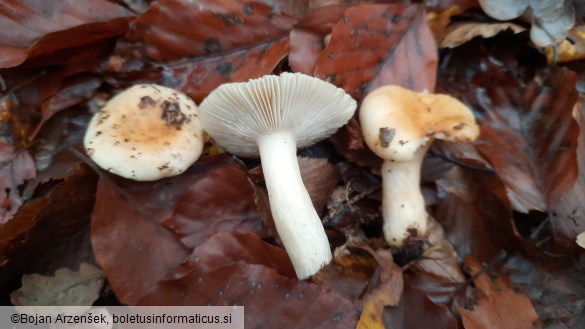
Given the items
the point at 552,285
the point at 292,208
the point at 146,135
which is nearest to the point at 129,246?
the point at 146,135

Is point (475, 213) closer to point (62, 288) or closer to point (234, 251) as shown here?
point (234, 251)

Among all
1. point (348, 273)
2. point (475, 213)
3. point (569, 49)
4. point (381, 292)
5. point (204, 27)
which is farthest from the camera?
point (569, 49)

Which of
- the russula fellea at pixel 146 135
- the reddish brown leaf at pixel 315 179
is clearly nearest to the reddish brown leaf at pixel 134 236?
the russula fellea at pixel 146 135

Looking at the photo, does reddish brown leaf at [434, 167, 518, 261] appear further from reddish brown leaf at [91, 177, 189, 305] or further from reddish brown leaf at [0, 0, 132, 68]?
reddish brown leaf at [0, 0, 132, 68]

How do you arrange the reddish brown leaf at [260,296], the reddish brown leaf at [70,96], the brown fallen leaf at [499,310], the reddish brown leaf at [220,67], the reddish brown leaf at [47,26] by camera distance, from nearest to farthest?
the reddish brown leaf at [260,296], the brown fallen leaf at [499,310], the reddish brown leaf at [47,26], the reddish brown leaf at [70,96], the reddish brown leaf at [220,67]

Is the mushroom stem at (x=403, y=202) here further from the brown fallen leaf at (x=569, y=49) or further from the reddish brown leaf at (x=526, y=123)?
the brown fallen leaf at (x=569, y=49)
